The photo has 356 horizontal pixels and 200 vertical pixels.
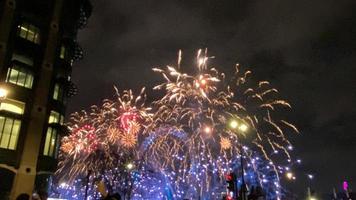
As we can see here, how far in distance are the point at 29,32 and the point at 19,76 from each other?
4690mm

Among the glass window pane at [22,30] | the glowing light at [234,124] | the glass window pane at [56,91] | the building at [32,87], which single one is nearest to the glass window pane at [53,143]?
the building at [32,87]

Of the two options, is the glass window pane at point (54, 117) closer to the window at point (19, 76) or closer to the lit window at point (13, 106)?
the lit window at point (13, 106)

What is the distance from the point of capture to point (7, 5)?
31.1 meters

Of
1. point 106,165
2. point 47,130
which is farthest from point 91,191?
point 47,130

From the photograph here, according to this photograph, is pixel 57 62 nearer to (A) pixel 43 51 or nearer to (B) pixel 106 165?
(A) pixel 43 51

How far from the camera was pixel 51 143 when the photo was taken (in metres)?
32.3

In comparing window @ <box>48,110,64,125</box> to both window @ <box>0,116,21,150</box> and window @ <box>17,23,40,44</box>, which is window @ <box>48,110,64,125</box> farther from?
window @ <box>17,23,40,44</box>

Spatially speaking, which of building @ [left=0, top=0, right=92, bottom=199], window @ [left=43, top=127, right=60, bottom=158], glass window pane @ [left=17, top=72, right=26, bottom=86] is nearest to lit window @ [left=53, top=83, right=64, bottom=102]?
building @ [left=0, top=0, right=92, bottom=199]

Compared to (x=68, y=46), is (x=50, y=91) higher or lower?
lower

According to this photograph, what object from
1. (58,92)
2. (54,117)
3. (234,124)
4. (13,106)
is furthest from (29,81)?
(234,124)

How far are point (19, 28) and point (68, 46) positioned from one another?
544cm

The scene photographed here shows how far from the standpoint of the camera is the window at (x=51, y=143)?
104 ft

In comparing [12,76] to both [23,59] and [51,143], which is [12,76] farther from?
[51,143]

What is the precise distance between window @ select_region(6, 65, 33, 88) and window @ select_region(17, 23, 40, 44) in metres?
3.31
